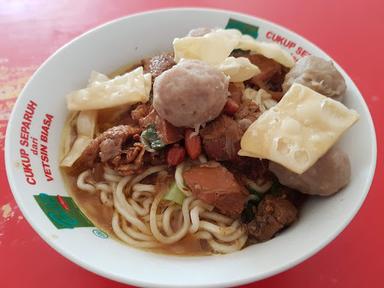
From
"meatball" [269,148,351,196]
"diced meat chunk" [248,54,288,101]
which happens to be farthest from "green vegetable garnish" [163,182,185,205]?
"diced meat chunk" [248,54,288,101]

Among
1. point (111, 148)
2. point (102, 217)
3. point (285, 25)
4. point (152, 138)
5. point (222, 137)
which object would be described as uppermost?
point (285, 25)

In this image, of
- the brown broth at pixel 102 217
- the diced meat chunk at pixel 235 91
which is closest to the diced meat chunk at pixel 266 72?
the diced meat chunk at pixel 235 91

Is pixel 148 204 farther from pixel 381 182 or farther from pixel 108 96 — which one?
pixel 381 182

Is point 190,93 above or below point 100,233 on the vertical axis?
above

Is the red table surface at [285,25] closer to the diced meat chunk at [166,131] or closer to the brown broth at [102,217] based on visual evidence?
the brown broth at [102,217]

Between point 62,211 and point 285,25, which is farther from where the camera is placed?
point 285,25

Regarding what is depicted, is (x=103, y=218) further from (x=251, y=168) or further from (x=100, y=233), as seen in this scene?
(x=251, y=168)

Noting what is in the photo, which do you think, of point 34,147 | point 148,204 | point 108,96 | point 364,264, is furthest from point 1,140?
point 364,264

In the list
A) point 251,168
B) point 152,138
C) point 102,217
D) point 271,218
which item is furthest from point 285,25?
point 102,217

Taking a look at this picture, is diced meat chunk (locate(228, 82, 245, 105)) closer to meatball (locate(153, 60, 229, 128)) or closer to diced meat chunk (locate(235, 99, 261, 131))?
diced meat chunk (locate(235, 99, 261, 131))
